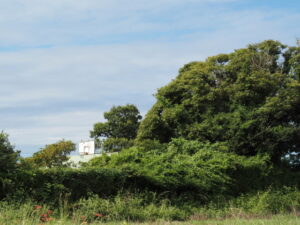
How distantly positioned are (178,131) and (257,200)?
287 inches

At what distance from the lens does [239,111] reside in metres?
26.5

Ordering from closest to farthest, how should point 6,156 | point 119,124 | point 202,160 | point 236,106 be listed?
point 6,156
point 202,160
point 236,106
point 119,124

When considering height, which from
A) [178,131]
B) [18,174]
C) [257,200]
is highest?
[178,131]

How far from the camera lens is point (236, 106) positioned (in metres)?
27.1

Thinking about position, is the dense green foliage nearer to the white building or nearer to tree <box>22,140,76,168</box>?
tree <box>22,140,76,168</box>

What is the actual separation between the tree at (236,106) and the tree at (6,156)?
12.9 meters

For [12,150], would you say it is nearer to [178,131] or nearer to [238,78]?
[178,131]

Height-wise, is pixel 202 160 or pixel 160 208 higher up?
pixel 202 160

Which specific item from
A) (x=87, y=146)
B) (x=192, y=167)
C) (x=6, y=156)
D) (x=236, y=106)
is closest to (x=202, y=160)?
(x=192, y=167)

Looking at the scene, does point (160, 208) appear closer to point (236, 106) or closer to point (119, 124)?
point (236, 106)

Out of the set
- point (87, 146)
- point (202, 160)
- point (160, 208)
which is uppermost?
point (87, 146)

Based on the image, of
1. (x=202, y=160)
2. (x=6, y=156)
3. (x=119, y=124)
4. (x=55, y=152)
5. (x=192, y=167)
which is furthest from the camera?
(x=119, y=124)

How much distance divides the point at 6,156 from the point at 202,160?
31.1 feet

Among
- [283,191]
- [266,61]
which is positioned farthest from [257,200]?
[266,61]
